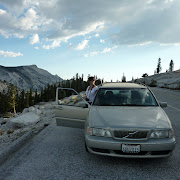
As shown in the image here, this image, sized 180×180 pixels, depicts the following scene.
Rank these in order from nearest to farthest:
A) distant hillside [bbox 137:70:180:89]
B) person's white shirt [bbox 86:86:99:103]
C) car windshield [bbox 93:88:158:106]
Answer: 1. car windshield [bbox 93:88:158:106]
2. person's white shirt [bbox 86:86:99:103]
3. distant hillside [bbox 137:70:180:89]

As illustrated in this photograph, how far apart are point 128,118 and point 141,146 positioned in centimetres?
63

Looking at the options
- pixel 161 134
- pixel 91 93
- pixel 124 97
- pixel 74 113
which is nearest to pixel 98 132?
pixel 161 134

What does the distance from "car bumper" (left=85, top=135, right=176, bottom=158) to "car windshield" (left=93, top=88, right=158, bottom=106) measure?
137cm

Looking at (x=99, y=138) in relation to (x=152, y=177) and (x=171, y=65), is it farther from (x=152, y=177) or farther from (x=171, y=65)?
(x=171, y=65)

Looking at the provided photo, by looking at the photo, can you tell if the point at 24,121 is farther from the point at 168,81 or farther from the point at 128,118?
the point at 168,81

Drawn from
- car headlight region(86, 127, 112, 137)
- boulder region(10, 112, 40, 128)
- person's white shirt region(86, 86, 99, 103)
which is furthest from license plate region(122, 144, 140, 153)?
boulder region(10, 112, 40, 128)

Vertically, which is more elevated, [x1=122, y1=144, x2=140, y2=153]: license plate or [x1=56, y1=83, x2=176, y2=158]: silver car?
[x1=56, y1=83, x2=176, y2=158]: silver car

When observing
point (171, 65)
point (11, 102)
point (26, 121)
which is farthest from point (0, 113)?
point (171, 65)

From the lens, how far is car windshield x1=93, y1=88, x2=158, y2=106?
4.80 m

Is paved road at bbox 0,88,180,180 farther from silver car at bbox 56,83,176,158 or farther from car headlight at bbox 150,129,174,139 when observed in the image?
car headlight at bbox 150,129,174,139

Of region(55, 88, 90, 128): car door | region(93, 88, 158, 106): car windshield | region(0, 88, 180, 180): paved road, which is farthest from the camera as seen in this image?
region(55, 88, 90, 128): car door

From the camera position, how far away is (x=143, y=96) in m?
5.00

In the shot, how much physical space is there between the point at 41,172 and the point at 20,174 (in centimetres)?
38

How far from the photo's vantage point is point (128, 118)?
3842 millimetres
